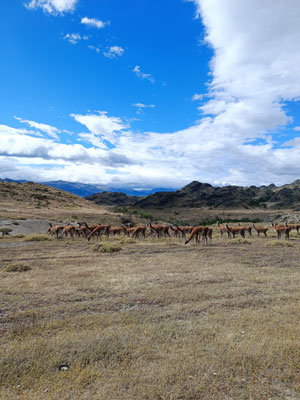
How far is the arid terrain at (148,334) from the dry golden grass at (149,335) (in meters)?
0.02

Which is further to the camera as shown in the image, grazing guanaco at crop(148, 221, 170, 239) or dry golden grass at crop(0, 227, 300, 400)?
grazing guanaco at crop(148, 221, 170, 239)

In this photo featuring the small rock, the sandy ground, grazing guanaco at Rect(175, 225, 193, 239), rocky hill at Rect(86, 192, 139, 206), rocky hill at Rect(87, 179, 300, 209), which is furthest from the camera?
rocky hill at Rect(86, 192, 139, 206)

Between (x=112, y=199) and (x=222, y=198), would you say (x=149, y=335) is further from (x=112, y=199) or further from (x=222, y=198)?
(x=112, y=199)

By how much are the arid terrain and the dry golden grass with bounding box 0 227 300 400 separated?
2 cm

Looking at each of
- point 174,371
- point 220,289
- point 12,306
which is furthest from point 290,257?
point 12,306

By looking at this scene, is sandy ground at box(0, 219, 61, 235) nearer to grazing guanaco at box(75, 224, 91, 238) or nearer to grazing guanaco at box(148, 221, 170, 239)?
grazing guanaco at box(75, 224, 91, 238)

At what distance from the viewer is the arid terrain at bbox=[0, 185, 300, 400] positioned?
4.43m

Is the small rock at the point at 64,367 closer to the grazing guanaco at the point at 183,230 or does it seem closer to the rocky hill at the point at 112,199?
the grazing guanaco at the point at 183,230

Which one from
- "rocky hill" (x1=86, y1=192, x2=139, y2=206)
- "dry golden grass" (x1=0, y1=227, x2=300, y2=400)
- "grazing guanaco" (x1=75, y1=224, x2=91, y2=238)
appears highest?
"rocky hill" (x1=86, y1=192, x2=139, y2=206)

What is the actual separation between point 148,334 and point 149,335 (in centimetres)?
5

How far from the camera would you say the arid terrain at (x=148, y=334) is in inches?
174

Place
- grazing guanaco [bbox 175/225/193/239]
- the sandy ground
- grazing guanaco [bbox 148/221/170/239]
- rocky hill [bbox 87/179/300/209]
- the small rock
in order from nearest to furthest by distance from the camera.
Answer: the small rock, grazing guanaco [bbox 148/221/170/239], grazing guanaco [bbox 175/225/193/239], the sandy ground, rocky hill [bbox 87/179/300/209]

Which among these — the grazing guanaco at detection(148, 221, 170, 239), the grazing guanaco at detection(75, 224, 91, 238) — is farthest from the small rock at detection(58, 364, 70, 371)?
the grazing guanaco at detection(75, 224, 91, 238)

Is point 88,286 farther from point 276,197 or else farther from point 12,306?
point 276,197
